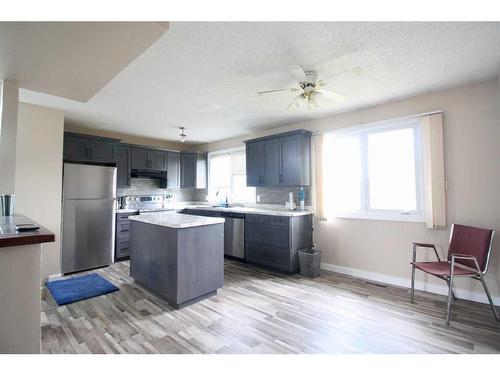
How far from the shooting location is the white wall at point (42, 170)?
3379 millimetres

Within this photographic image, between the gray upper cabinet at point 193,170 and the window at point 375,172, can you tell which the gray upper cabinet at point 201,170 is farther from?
the window at point 375,172

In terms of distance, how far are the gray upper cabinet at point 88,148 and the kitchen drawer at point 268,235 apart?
9.62ft

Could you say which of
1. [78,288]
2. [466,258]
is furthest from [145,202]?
[466,258]

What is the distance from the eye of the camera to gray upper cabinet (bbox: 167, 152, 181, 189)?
5.62 m

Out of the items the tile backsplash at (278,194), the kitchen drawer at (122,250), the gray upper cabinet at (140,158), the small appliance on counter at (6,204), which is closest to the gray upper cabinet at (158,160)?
the gray upper cabinet at (140,158)

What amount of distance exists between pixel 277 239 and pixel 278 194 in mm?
1110

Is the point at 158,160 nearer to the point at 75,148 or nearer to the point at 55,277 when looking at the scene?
the point at 75,148

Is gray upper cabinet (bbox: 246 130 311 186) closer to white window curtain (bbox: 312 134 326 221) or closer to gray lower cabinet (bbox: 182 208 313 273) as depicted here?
white window curtain (bbox: 312 134 326 221)

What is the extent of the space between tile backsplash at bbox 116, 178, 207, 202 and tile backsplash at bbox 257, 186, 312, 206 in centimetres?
193

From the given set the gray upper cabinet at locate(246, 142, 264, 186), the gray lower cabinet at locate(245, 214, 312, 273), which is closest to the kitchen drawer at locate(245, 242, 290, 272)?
the gray lower cabinet at locate(245, 214, 312, 273)

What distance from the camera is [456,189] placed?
2902 mm
